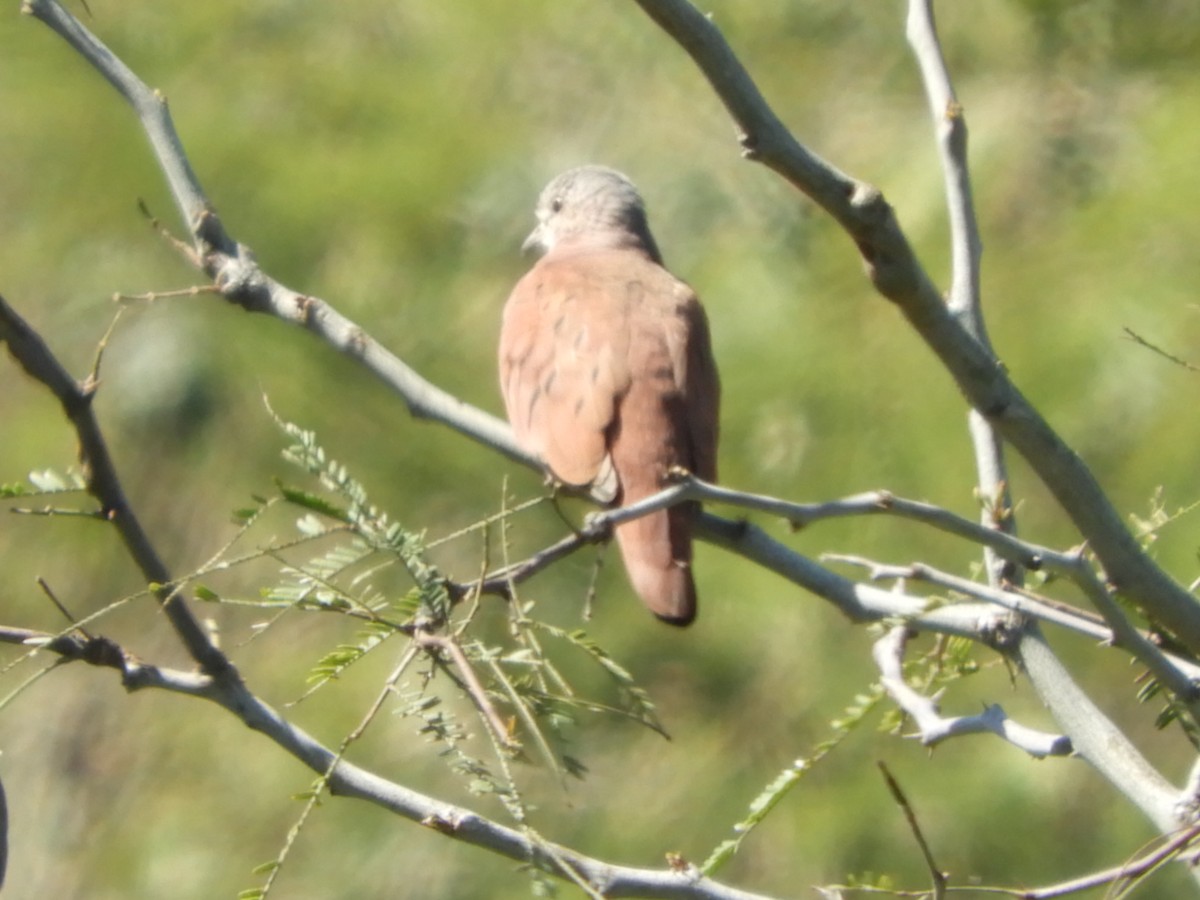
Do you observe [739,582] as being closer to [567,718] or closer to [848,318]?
[848,318]

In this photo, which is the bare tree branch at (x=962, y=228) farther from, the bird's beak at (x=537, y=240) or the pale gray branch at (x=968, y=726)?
the bird's beak at (x=537, y=240)

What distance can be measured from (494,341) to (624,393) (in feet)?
8.51

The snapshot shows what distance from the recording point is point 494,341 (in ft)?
20.1

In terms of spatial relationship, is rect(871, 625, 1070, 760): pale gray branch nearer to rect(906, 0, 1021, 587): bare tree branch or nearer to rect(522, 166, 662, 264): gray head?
rect(906, 0, 1021, 587): bare tree branch

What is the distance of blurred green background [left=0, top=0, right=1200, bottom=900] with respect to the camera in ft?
18.2

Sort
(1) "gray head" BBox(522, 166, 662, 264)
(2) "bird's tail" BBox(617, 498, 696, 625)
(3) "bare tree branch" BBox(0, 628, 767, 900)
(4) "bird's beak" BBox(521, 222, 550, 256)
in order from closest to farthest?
(3) "bare tree branch" BBox(0, 628, 767, 900)
(2) "bird's tail" BBox(617, 498, 696, 625)
(1) "gray head" BBox(522, 166, 662, 264)
(4) "bird's beak" BBox(521, 222, 550, 256)

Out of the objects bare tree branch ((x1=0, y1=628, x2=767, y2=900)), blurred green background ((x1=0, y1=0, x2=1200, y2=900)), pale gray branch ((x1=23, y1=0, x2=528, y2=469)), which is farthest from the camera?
blurred green background ((x1=0, y1=0, x2=1200, y2=900))

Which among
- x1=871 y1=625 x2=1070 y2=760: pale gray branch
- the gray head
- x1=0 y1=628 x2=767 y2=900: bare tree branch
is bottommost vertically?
x1=0 y1=628 x2=767 y2=900: bare tree branch

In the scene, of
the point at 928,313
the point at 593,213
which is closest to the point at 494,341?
the point at 593,213

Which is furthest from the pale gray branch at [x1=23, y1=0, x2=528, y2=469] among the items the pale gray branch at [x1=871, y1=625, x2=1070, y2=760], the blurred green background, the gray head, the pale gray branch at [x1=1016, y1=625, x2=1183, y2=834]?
the blurred green background

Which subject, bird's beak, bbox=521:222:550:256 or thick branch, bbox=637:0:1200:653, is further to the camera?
bird's beak, bbox=521:222:550:256

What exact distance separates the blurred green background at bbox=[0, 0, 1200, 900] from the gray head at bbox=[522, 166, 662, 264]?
0.85 metres

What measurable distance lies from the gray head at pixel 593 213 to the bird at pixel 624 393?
2.02 ft

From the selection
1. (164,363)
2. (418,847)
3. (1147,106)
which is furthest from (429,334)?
(1147,106)
